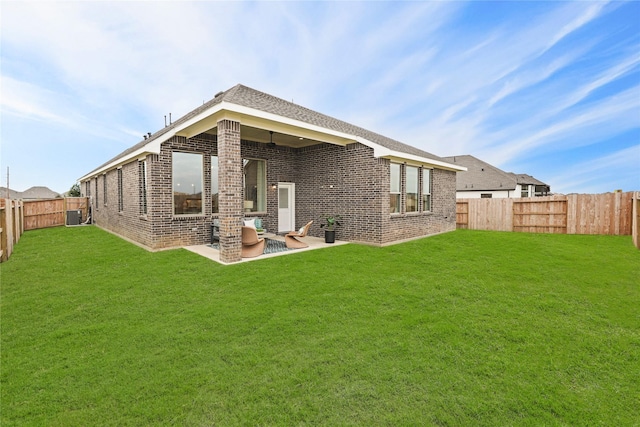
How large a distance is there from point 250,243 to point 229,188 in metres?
1.66

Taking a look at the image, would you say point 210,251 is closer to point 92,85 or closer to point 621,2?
point 92,85

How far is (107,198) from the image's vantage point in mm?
14547

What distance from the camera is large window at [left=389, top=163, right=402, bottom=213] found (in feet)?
34.9

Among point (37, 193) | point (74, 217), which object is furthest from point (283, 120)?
point (37, 193)

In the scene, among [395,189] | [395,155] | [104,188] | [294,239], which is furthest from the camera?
[104,188]

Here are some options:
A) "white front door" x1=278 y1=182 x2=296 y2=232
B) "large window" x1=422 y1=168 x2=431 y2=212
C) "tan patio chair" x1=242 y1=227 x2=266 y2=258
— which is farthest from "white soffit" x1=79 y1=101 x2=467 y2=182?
"white front door" x1=278 y1=182 x2=296 y2=232

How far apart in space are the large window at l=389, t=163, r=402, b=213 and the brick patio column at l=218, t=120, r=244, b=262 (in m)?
5.76

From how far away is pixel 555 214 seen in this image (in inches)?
545

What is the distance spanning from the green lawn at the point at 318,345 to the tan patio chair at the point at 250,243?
102 cm

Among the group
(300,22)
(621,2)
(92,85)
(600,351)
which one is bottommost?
(600,351)

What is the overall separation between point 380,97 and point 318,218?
1166 cm

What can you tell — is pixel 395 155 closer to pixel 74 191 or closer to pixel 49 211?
pixel 49 211

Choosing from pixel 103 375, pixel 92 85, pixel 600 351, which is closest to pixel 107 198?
pixel 92 85

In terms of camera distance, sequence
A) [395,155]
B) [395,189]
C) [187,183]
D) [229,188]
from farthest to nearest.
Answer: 1. [395,189]
2. [395,155]
3. [187,183]
4. [229,188]
